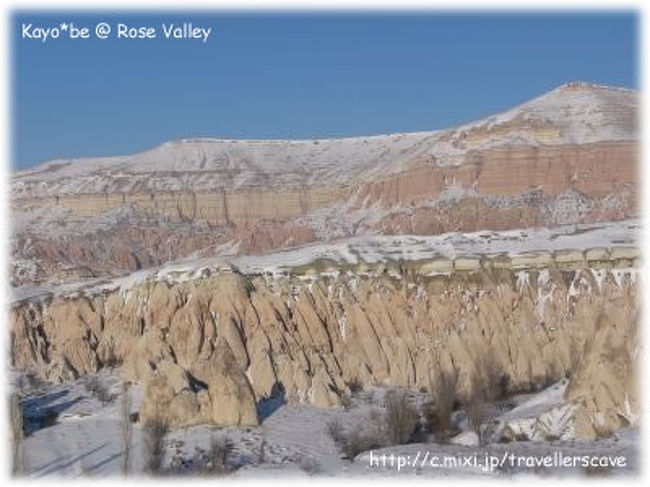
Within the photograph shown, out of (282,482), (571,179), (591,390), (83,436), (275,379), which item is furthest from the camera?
(571,179)

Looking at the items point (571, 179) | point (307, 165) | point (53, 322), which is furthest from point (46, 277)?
point (307, 165)

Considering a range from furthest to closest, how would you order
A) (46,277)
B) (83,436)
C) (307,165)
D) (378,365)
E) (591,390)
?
1. (307,165)
2. (46,277)
3. (378,365)
4. (83,436)
5. (591,390)

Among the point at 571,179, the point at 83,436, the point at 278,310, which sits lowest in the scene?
the point at 83,436

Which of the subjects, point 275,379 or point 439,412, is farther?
point 275,379

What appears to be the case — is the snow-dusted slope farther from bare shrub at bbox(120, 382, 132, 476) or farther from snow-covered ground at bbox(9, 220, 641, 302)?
bare shrub at bbox(120, 382, 132, 476)

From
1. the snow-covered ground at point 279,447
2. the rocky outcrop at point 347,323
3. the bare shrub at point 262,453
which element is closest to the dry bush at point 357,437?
the snow-covered ground at point 279,447

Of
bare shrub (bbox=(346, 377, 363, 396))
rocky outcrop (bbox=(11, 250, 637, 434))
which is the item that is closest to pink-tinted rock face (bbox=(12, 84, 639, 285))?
rocky outcrop (bbox=(11, 250, 637, 434))

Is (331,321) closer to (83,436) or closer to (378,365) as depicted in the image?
(378,365)
